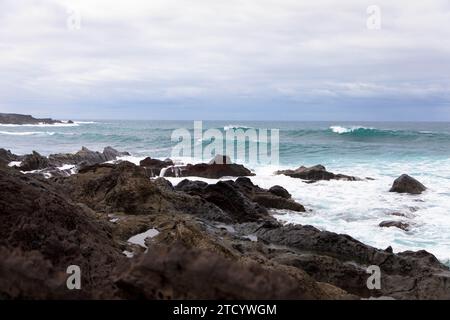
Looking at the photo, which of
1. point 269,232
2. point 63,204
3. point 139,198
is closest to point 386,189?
point 269,232

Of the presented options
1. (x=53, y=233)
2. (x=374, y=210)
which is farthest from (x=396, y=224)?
(x=53, y=233)

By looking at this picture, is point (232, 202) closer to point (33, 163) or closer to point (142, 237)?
point (142, 237)

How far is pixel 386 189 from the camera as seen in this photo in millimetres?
16578

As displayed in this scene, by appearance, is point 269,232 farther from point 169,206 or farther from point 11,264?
point 11,264

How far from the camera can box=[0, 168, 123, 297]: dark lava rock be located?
10.6 ft

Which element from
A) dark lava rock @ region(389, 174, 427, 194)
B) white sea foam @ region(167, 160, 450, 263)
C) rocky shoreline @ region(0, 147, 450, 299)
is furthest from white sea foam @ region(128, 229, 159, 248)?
dark lava rock @ region(389, 174, 427, 194)

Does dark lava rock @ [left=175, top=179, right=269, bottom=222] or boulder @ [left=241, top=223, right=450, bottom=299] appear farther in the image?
dark lava rock @ [left=175, top=179, right=269, bottom=222]

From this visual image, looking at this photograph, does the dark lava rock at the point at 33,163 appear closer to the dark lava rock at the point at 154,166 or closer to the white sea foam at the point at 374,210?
the dark lava rock at the point at 154,166

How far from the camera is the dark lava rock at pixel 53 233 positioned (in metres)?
3.22

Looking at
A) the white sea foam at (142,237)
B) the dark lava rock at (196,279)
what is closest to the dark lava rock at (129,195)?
the white sea foam at (142,237)

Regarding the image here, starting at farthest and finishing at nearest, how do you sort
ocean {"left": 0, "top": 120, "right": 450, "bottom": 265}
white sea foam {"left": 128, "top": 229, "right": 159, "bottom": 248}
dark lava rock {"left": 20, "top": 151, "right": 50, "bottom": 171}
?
dark lava rock {"left": 20, "top": 151, "right": 50, "bottom": 171} → ocean {"left": 0, "top": 120, "right": 450, "bottom": 265} → white sea foam {"left": 128, "top": 229, "right": 159, "bottom": 248}

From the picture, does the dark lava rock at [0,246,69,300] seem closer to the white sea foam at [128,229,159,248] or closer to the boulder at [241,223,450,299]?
the white sea foam at [128,229,159,248]

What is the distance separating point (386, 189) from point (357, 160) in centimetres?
1323

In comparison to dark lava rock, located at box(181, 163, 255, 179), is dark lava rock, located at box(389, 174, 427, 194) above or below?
below
